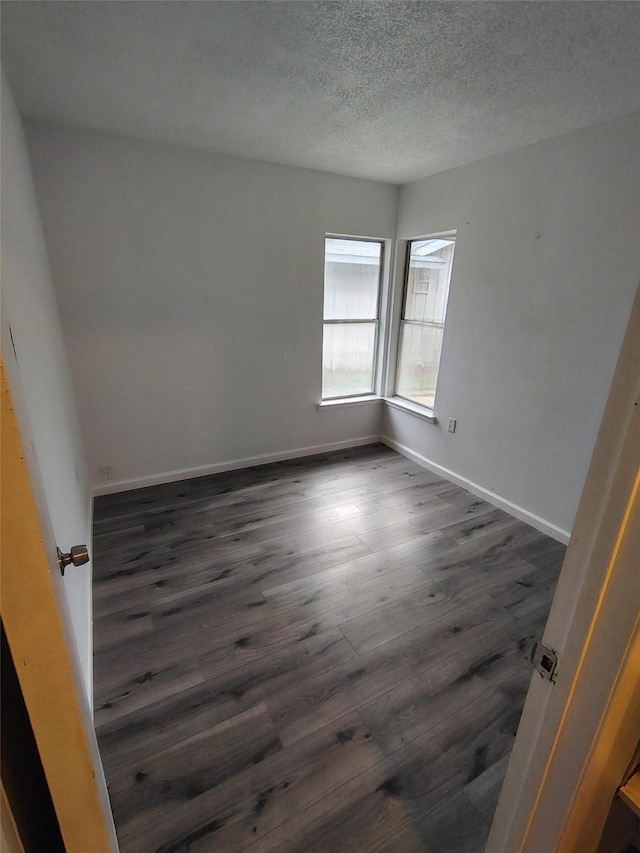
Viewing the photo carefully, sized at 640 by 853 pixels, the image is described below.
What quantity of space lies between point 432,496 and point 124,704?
7.76 ft

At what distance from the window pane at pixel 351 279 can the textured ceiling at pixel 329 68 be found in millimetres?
1071

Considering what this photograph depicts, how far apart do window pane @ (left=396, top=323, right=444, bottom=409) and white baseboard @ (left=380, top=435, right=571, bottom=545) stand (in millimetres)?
507

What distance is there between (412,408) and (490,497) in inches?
43.0

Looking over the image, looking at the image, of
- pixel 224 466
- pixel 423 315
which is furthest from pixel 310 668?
pixel 423 315

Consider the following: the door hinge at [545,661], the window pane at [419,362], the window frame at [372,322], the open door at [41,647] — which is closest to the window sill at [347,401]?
the window frame at [372,322]

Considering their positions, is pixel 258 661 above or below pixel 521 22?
below

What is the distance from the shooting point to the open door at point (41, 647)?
0.47m

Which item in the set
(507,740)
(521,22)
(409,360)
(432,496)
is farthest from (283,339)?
(507,740)

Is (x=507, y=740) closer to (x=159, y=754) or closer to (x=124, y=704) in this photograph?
(x=159, y=754)

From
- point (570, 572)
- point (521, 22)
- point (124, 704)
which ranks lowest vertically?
point (124, 704)

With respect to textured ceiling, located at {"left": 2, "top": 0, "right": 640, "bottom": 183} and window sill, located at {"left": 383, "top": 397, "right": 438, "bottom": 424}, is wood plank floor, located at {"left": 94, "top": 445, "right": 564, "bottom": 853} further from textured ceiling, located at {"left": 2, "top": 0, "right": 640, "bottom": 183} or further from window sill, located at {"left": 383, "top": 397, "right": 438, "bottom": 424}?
textured ceiling, located at {"left": 2, "top": 0, "right": 640, "bottom": 183}

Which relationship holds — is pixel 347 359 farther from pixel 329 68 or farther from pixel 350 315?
pixel 329 68

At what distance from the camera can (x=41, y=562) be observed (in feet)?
1.67

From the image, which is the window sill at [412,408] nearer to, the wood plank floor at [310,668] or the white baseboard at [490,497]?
the white baseboard at [490,497]
